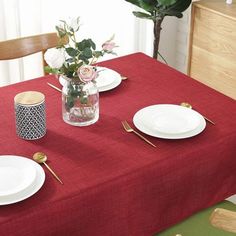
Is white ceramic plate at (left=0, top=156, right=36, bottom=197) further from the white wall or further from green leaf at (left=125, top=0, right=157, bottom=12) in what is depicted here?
green leaf at (left=125, top=0, right=157, bottom=12)

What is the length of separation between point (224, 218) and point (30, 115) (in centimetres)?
62

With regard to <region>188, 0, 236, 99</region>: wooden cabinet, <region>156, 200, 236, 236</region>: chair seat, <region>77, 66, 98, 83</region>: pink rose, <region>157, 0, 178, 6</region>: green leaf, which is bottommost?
<region>156, 200, 236, 236</region>: chair seat

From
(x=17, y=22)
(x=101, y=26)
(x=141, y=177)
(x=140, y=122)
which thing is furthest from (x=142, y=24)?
(x=141, y=177)

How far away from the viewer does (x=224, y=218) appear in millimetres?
1230

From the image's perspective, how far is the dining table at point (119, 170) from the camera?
132 centimetres

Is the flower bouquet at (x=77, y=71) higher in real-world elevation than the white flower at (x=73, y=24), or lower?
lower

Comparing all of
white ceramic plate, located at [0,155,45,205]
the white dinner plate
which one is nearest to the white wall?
the white dinner plate

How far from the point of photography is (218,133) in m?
1.59

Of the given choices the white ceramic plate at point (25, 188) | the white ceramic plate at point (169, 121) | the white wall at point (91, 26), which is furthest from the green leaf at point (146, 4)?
the white ceramic plate at point (25, 188)

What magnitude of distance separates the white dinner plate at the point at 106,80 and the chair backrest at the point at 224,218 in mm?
723

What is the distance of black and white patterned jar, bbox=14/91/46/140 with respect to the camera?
1501 mm

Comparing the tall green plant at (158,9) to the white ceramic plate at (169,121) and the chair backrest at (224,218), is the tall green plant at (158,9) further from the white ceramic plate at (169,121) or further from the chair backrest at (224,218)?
the chair backrest at (224,218)

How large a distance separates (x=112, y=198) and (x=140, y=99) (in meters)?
0.50

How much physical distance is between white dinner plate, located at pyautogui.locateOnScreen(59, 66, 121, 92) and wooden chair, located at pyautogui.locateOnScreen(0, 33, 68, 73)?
0.36m
